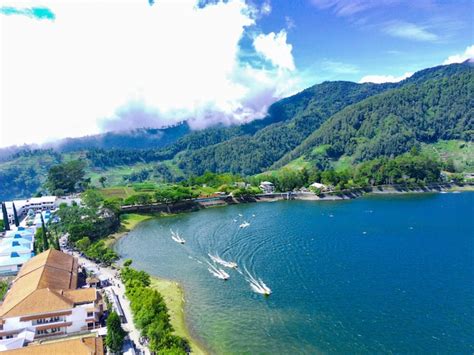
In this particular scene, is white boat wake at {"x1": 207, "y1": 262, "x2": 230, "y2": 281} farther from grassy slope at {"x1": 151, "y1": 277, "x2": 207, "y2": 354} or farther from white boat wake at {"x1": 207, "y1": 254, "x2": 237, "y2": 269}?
grassy slope at {"x1": 151, "y1": 277, "x2": 207, "y2": 354}

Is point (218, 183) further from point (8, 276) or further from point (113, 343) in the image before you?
point (113, 343)

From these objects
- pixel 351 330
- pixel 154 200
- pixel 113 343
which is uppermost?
pixel 154 200

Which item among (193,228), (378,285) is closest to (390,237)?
(378,285)

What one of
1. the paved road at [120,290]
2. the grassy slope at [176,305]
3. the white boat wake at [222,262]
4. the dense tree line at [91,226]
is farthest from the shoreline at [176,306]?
the dense tree line at [91,226]

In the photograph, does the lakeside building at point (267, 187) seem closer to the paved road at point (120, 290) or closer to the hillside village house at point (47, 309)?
the paved road at point (120, 290)

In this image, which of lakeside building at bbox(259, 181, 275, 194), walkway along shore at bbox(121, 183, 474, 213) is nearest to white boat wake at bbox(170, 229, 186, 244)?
walkway along shore at bbox(121, 183, 474, 213)

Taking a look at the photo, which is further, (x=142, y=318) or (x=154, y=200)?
(x=154, y=200)

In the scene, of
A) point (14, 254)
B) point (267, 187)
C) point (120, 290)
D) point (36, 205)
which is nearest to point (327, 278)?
point (120, 290)
